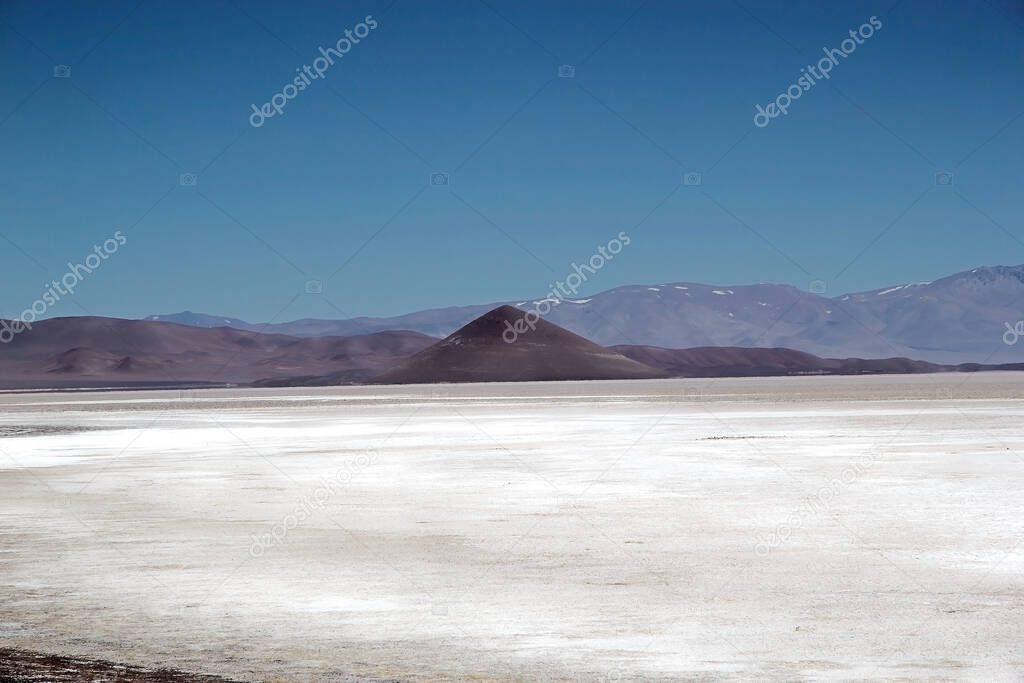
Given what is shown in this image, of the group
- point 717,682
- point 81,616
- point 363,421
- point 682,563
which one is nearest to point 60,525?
point 81,616

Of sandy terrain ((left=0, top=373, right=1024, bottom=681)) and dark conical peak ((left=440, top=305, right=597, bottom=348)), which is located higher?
dark conical peak ((left=440, top=305, right=597, bottom=348))

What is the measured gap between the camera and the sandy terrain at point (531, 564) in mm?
7688

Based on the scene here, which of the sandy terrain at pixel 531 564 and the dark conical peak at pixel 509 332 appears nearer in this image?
the sandy terrain at pixel 531 564

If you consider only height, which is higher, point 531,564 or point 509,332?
point 509,332

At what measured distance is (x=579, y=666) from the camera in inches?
290

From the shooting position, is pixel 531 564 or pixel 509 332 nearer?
pixel 531 564

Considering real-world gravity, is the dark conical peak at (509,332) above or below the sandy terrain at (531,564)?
above

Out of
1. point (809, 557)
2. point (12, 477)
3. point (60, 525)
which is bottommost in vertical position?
point (809, 557)

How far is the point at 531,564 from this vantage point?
11.0 metres

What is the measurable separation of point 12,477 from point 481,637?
15.2m

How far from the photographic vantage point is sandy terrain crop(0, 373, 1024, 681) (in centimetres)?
769

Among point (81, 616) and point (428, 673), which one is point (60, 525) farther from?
point (428, 673)

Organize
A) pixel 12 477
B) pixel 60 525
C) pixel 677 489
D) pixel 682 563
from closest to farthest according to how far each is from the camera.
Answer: pixel 682 563 → pixel 60 525 → pixel 677 489 → pixel 12 477

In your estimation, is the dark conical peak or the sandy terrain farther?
the dark conical peak
